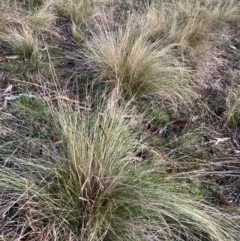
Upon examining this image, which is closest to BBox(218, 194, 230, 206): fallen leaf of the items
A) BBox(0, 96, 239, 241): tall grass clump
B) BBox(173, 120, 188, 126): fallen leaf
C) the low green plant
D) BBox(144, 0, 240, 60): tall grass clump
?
BBox(0, 96, 239, 241): tall grass clump

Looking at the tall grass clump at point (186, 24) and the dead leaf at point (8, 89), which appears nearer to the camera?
the dead leaf at point (8, 89)

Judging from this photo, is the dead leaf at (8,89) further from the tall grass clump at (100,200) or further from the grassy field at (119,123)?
the tall grass clump at (100,200)

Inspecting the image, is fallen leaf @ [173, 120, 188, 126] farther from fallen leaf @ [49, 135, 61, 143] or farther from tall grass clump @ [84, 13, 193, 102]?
fallen leaf @ [49, 135, 61, 143]

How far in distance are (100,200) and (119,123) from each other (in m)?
0.53

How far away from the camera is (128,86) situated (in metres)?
3.35

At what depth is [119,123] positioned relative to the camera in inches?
95.8

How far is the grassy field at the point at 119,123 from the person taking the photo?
2053 mm

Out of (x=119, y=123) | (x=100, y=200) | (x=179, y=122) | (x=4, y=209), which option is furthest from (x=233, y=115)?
(x=4, y=209)

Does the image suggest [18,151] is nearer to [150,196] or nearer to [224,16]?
[150,196]

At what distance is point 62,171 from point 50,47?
208cm

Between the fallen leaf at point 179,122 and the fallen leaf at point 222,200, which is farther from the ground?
the fallen leaf at point 222,200

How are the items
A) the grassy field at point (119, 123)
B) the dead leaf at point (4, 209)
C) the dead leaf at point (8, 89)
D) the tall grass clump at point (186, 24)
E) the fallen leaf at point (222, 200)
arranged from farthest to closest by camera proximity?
the tall grass clump at point (186, 24) < the dead leaf at point (8, 89) < the fallen leaf at point (222, 200) < the grassy field at point (119, 123) < the dead leaf at point (4, 209)

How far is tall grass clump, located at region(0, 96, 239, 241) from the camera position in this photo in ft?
6.49

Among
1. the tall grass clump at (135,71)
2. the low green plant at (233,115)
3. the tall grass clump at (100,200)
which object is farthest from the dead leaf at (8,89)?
the low green plant at (233,115)
